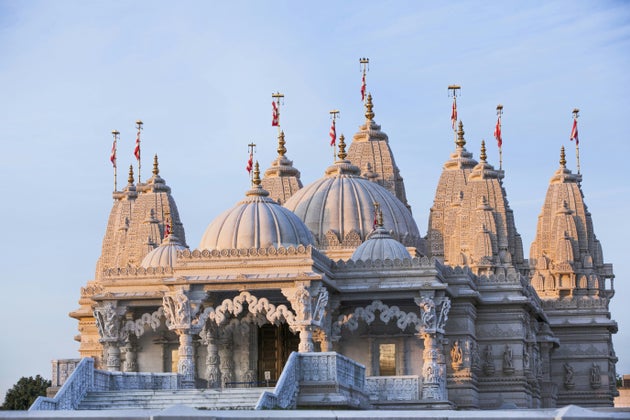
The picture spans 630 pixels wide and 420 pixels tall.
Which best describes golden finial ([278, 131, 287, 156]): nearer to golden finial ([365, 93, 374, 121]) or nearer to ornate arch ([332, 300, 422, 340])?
golden finial ([365, 93, 374, 121])

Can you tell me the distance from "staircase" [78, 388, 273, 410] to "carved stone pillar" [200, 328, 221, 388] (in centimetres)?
664

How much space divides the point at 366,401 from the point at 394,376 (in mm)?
2771

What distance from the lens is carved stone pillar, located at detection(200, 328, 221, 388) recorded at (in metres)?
45.4

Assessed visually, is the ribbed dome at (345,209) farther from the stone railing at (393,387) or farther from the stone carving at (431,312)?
the stone railing at (393,387)

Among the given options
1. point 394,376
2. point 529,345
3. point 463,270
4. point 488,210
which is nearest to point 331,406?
point 394,376

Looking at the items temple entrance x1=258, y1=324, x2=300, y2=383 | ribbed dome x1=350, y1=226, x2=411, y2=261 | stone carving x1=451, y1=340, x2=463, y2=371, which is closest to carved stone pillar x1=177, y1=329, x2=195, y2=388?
temple entrance x1=258, y1=324, x2=300, y2=383

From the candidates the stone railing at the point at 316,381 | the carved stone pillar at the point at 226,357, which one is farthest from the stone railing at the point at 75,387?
the carved stone pillar at the point at 226,357

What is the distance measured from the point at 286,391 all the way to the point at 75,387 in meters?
4.61

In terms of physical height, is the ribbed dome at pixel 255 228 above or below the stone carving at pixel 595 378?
above

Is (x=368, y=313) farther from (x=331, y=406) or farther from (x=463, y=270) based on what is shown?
(x=331, y=406)

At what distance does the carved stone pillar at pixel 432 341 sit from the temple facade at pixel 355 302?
0.12 feet

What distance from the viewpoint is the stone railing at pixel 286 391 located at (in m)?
34.7

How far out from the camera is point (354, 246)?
51.3 m

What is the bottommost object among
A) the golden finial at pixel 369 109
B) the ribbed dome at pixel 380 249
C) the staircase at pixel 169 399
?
the staircase at pixel 169 399
